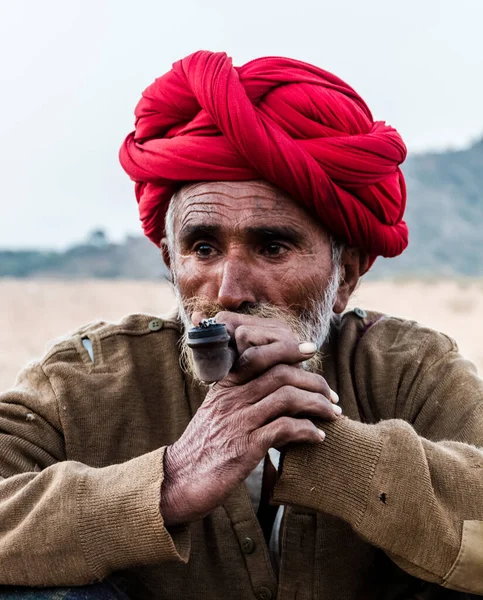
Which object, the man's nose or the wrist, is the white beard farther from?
the wrist

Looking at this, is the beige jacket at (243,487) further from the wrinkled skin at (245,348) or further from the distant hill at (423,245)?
the distant hill at (423,245)

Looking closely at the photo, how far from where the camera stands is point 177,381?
323 cm

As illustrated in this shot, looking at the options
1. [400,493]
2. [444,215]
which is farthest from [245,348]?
[444,215]

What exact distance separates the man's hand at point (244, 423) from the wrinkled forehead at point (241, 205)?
2.11ft

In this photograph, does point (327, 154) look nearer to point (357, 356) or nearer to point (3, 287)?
point (357, 356)

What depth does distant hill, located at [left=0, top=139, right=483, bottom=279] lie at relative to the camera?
54469mm

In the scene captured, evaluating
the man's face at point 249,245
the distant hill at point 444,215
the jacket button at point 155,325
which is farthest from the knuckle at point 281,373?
the distant hill at point 444,215

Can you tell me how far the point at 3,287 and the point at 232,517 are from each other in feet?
96.7

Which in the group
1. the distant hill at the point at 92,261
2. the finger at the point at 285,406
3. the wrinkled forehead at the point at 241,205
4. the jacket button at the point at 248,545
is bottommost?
the distant hill at the point at 92,261

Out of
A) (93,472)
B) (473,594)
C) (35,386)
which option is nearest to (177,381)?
(35,386)

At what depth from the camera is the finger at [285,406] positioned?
2418mm

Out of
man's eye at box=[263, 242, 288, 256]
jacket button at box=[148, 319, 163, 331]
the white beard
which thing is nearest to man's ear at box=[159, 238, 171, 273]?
the white beard

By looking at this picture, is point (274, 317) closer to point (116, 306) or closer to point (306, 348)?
point (306, 348)

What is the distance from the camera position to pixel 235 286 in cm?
289
